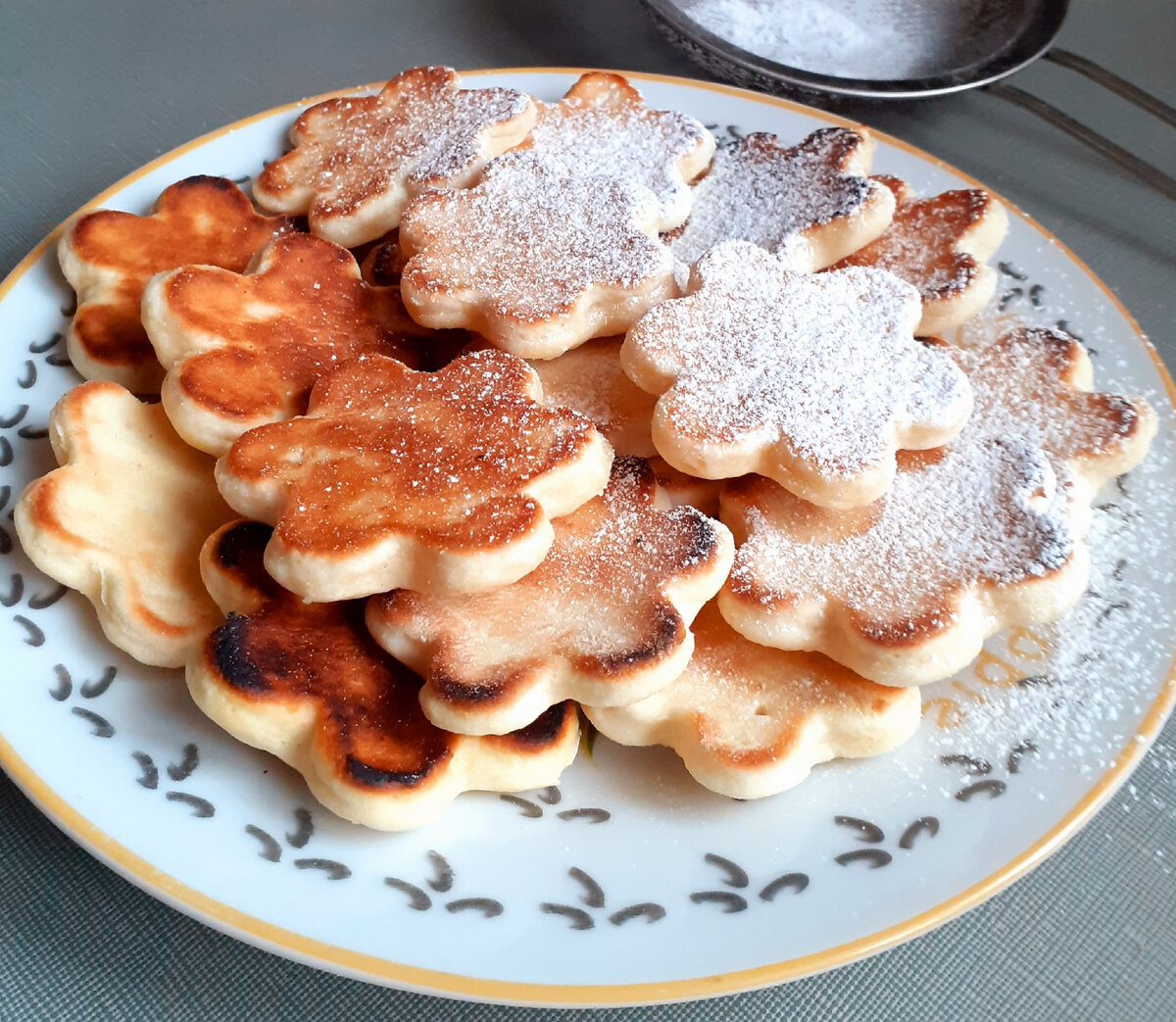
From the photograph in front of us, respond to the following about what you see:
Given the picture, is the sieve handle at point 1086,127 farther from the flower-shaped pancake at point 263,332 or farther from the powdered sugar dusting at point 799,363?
the flower-shaped pancake at point 263,332

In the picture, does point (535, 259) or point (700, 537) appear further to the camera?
point (535, 259)

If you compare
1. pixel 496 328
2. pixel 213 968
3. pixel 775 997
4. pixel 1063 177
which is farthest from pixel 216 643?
pixel 1063 177

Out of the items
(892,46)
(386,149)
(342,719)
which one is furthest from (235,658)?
(892,46)

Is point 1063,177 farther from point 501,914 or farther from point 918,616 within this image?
point 501,914

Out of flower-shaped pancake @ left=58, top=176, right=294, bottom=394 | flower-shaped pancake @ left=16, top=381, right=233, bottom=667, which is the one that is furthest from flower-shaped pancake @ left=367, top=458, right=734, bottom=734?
flower-shaped pancake @ left=58, top=176, right=294, bottom=394

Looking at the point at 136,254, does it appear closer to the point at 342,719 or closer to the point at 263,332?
the point at 263,332

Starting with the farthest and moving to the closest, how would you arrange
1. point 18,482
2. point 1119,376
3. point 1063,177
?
point 1063,177 < point 1119,376 < point 18,482
